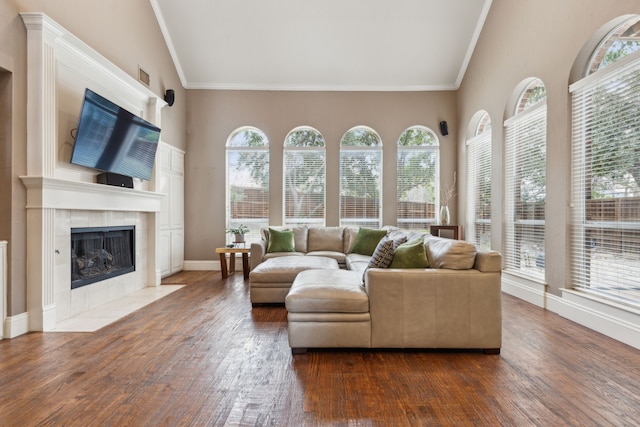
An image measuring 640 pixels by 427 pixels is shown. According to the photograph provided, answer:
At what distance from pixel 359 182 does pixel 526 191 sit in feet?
9.36

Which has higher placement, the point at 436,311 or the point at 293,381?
the point at 436,311

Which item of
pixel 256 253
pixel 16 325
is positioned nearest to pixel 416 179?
pixel 256 253

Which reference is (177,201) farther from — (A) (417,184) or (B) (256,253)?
(A) (417,184)

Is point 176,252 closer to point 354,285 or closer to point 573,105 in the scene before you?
point 354,285

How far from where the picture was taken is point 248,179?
674 centimetres

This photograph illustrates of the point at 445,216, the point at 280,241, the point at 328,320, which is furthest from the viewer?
the point at 445,216

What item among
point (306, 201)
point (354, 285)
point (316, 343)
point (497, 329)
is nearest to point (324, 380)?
point (316, 343)

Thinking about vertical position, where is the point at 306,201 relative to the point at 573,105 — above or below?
below

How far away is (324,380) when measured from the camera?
2.21 metres

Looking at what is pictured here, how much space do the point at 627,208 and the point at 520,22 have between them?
8.94 ft

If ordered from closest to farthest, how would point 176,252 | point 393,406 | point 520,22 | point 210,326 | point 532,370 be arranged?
point 393,406
point 532,370
point 210,326
point 520,22
point 176,252

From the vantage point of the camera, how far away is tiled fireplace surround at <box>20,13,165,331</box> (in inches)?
123

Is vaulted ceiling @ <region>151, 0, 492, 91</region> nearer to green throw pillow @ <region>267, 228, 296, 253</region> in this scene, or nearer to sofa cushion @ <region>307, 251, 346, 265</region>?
green throw pillow @ <region>267, 228, 296, 253</region>

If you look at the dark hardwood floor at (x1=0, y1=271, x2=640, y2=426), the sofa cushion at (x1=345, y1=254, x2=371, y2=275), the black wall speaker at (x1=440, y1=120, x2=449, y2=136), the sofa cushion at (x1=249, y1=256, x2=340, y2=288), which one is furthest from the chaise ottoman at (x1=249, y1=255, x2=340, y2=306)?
the black wall speaker at (x1=440, y1=120, x2=449, y2=136)
